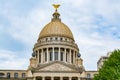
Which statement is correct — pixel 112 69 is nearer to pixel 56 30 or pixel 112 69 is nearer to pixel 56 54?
pixel 56 54

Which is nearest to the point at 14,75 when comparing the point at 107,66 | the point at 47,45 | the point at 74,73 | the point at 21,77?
the point at 21,77

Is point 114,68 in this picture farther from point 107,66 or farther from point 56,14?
point 56,14

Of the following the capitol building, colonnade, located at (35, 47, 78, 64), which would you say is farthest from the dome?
colonnade, located at (35, 47, 78, 64)

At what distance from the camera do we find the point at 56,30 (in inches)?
4562

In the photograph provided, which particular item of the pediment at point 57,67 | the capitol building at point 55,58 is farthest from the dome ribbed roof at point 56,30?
the pediment at point 57,67

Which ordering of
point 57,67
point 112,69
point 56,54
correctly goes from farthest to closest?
1. point 56,54
2. point 57,67
3. point 112,69

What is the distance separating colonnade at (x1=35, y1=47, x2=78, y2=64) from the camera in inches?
4373

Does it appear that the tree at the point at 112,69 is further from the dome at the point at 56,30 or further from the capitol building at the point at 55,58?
the dome at the point at 56,30

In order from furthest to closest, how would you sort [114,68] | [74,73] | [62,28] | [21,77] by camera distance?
1. [62,28]
2. [21,77]
3. [74,73]
4. [114,68]

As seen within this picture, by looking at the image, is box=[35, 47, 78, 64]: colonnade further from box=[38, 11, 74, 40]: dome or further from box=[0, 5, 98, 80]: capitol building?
box=[38, 11, 74, 40]: dome

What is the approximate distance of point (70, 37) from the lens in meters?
117

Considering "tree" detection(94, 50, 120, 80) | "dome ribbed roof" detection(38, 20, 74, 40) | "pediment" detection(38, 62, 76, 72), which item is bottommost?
"tree" detection(94, 50, 120, 80)

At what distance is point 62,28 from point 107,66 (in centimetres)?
5925

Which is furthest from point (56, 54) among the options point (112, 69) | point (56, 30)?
point (112, 69)
